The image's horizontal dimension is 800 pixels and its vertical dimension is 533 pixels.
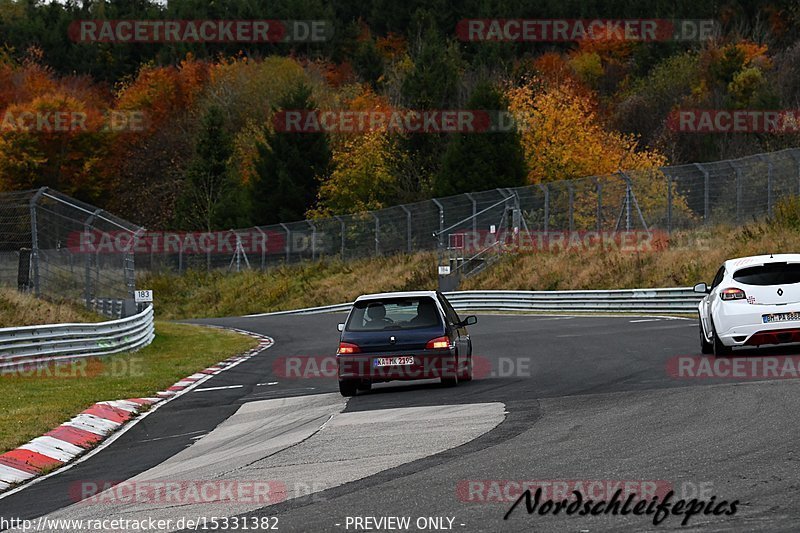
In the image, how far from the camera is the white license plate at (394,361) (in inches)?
609

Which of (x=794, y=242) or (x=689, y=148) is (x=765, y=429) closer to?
(x=794, y=242)

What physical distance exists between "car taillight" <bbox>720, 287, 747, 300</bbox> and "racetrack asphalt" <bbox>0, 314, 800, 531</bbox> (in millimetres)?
1022

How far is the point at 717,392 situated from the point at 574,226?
31.6 meters

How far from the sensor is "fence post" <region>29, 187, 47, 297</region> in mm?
25141

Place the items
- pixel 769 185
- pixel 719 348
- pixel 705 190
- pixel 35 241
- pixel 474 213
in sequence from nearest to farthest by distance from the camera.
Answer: pixel 719 348
pixel 35 241
pixel 769 185
pixel 705 190
pixel 474 213

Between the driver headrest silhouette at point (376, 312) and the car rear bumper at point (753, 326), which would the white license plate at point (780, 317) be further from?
the driver headrest silhouette at point (376, 312)

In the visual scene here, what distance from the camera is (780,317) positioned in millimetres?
16750

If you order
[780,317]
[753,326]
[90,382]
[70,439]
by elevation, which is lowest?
[90,382]

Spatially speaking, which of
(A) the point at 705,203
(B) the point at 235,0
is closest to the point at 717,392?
(A) the point at 705,203

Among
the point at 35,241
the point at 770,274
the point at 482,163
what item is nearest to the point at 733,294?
the point at 770,274

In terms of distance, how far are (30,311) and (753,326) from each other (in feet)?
47.4

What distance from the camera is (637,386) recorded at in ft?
Result: 46.5

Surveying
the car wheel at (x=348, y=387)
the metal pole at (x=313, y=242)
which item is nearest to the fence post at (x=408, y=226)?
the metal pole at (x=313, y=242)

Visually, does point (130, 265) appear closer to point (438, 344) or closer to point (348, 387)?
point (348, 387)
